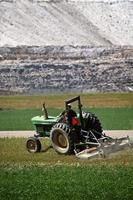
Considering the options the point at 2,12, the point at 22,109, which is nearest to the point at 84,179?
the point at 22,109

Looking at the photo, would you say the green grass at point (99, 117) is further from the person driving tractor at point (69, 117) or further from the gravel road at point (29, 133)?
the person driving tractor at point (69, 117)

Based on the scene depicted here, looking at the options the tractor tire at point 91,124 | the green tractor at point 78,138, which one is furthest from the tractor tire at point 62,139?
the tractor tire at point 91,124

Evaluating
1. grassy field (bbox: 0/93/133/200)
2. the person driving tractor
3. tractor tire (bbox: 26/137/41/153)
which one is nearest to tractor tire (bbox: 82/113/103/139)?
the person driving tractor

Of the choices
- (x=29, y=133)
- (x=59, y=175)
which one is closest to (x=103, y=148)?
(x=59, y=175)

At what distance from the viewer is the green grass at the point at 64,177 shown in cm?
1476

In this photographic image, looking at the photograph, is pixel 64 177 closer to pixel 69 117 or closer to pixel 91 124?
pixel 69 117

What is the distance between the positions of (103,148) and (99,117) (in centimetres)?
1762

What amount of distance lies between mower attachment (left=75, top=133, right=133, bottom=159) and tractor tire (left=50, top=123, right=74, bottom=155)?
421 millimetres

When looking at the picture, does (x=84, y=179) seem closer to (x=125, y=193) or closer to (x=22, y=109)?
(x=125, y=193)

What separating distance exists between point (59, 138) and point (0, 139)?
5.60m

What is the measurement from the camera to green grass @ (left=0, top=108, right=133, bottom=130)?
33.5 m

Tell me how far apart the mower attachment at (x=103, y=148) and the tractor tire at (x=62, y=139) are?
1.38 feet

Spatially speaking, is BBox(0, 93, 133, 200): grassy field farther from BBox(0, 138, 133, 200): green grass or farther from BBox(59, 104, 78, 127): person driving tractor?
BBox(59, 104, 78, 127): person driving tractor

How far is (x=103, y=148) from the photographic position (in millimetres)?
20719
